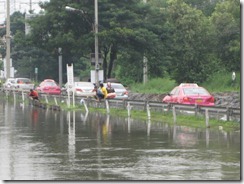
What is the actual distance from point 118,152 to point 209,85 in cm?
3355

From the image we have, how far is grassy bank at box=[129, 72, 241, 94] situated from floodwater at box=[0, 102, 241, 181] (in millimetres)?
22660

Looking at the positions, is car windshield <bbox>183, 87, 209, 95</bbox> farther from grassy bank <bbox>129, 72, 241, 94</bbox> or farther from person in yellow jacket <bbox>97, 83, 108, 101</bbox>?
grassy bank <bbox>129, 72, 241, 94</bbox>

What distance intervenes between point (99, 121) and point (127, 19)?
2313 cm

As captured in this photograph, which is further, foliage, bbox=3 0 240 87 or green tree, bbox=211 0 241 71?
foliage, bbox=3 0 240 87

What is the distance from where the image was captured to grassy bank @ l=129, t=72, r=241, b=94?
47.6m

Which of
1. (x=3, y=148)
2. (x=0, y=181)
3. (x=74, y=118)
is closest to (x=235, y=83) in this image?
(x=74, y=118)

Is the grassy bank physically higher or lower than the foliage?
lower

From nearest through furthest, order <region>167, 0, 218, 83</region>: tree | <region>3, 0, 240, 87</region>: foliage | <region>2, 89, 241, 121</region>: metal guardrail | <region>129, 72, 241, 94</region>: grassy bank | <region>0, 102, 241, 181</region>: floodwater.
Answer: <region>0, 102, 241, 181</region>: floodwater → <region>2, 89, 241, 121</region>: metal guardrail → <region>129, 72, 241, 94</region>: grassy bank → <region>3, 0, 240, 87</region>: foliage → <region>167, 0, 218, 83</region>: tree

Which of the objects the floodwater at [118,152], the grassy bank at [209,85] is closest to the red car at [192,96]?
the floodwater at [118,152]

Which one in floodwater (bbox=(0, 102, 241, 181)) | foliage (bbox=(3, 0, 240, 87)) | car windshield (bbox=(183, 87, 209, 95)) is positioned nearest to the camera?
floodwater (bbox=(0, 102, 241, 181))

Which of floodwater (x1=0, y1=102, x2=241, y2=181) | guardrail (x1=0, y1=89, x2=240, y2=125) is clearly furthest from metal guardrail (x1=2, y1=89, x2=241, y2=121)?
floodwater (x1=0, y1=102, x2=241, y2=181)

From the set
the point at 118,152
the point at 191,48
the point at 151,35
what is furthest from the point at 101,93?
the point at 118,152

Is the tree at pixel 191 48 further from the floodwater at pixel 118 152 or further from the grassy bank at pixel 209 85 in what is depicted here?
the floodwater at pixel 118 152

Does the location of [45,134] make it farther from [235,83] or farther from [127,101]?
[235,83]
